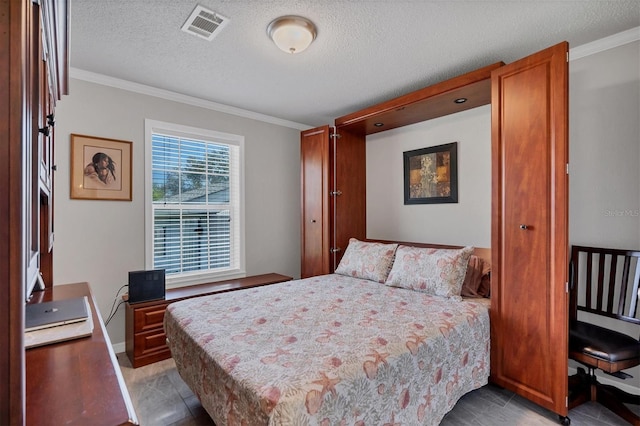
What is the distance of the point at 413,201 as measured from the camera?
11.6 feet

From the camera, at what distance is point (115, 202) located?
296 cm

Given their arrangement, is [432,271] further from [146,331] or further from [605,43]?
[146,331]

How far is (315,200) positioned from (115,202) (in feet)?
6.96

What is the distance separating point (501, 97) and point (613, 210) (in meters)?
1.15

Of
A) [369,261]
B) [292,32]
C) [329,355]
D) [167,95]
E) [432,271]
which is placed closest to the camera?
[329,355]

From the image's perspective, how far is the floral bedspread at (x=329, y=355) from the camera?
Answer: 4.20 feet

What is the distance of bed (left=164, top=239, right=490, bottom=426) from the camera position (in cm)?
129

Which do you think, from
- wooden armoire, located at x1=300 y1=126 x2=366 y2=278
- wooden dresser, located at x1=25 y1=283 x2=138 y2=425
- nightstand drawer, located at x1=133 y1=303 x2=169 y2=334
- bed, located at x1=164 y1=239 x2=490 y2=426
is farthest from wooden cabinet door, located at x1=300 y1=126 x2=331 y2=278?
wooden dresser, located at x1=25 y1=283 x2=138 y2=425

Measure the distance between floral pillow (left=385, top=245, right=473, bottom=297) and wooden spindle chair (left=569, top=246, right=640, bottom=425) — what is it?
0.76m

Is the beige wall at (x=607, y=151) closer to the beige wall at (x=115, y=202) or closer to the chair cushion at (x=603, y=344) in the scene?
the chair cushion at (x=603, y=344)

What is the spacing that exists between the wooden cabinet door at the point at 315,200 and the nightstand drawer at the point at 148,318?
68.3 inches

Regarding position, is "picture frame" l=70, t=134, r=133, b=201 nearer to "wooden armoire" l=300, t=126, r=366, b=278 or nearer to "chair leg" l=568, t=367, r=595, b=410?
"wooden armoire" l=300, t=126, r=366, b=278

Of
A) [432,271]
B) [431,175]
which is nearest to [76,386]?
[432,271]

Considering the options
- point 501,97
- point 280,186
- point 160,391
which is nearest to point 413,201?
point 501,97
